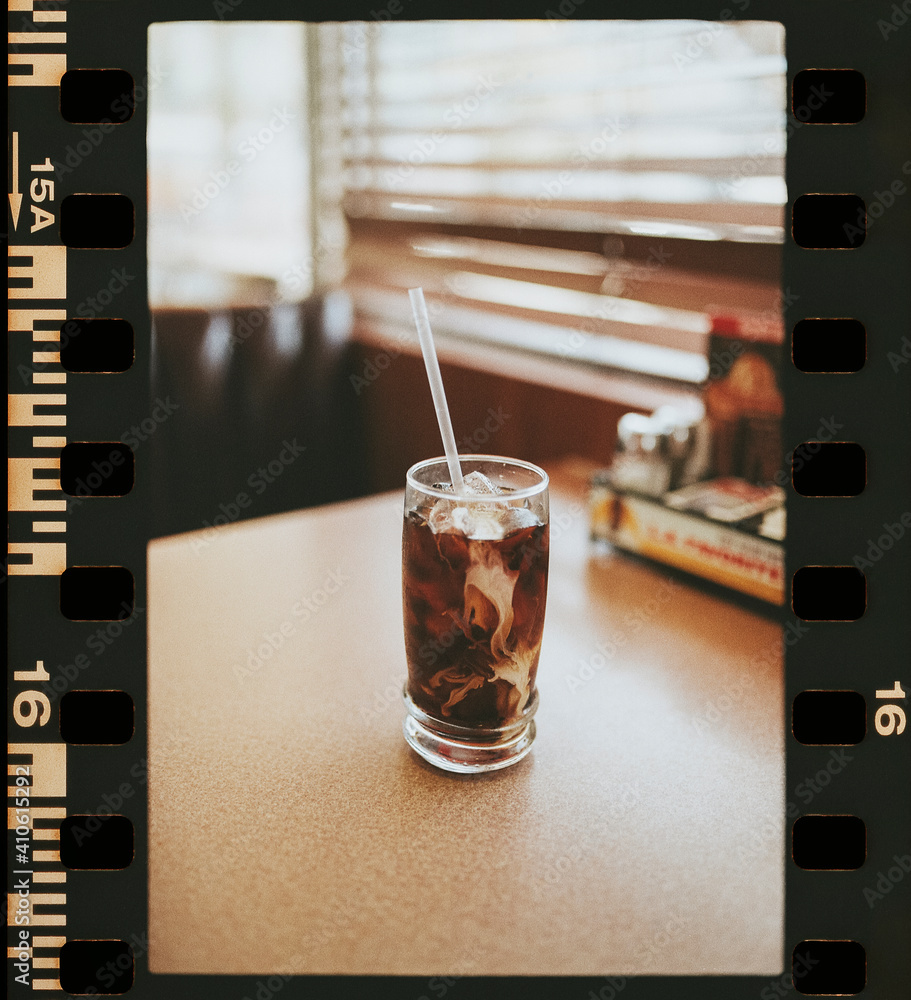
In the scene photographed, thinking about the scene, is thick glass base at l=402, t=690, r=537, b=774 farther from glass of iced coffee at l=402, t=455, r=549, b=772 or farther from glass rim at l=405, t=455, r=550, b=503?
glass rim at l=405, t=455, r=550, b=503

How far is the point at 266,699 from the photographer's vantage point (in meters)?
0.97

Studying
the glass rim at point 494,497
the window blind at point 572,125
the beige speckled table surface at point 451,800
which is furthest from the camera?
the window blind at point 572,125

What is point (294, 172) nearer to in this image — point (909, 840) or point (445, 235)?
point (445, 235)

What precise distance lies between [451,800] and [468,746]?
0.05 meters

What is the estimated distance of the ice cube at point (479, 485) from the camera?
880 millimetres

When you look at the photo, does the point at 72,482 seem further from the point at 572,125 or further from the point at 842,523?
the point at 572,125

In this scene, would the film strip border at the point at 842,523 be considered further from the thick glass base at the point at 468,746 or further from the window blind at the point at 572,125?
the window blind at the point at 572,125

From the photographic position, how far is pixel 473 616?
2.72ft

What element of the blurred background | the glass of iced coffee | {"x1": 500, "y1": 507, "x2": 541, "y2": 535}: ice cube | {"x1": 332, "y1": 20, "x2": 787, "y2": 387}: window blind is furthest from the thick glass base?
{"x1": 332, "y1": 20, "x2": 787, "y2": 387}: window blind

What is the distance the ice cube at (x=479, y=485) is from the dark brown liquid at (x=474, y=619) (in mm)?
62

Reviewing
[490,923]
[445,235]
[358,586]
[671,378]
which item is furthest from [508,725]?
A: [445,235]

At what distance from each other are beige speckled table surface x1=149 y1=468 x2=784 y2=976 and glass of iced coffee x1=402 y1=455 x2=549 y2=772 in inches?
1.3

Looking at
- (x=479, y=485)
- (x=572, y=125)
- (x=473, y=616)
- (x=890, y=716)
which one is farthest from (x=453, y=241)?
(x=890, y=716)

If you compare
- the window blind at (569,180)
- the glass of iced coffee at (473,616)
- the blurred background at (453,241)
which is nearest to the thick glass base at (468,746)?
the glass of iced coffee at (473,616)
